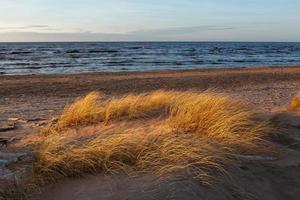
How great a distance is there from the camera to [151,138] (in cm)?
572

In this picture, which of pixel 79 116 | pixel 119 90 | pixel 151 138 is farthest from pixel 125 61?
pixel 151 138

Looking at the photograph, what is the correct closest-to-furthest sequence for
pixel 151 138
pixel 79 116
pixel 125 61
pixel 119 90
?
pixel 151 138
pixel 79 116
pixel 119 90
pixel 125 61

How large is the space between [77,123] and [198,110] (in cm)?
189

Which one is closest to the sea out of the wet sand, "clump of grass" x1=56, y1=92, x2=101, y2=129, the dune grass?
the wet sand

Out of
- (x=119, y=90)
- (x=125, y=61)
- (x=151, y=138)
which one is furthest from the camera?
(x=125, y=61)

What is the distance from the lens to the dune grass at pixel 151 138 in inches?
196

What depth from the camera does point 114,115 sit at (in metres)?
7.55

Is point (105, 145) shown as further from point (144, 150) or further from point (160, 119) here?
point (160, 119)

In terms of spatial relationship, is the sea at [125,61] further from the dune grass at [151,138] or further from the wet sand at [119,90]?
the dune grass at [151,138]

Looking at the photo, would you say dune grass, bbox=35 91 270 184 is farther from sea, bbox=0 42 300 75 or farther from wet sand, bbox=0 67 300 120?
sea, bbox=0 42 300 75

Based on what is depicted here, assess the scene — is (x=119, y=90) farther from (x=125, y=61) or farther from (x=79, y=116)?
(x=125, y=61)

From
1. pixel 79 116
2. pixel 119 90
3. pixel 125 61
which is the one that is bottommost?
pixel 125 61

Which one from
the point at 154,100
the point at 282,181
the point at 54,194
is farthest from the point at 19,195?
the point at 154,100

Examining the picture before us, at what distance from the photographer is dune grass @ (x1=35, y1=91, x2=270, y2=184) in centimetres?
498
